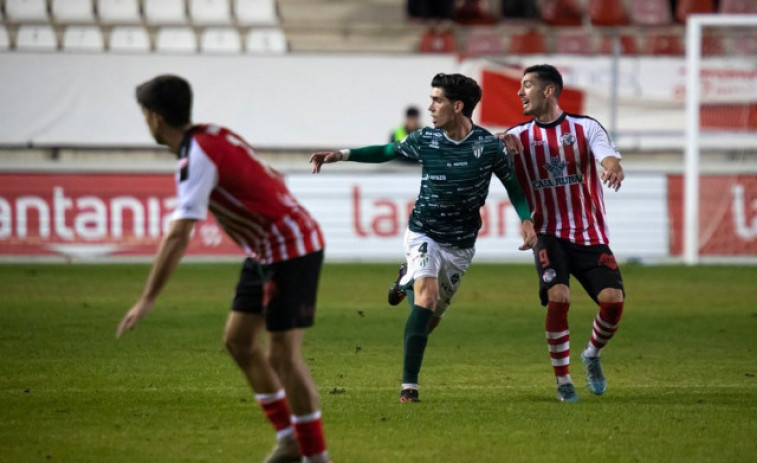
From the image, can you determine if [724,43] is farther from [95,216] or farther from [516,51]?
[95,216]

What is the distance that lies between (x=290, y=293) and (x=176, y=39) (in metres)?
20.0

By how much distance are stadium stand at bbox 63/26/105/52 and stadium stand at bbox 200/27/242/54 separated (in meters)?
1.96

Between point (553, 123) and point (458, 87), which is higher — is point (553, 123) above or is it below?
below

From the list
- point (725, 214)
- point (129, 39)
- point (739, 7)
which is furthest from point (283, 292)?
point (739, 7)

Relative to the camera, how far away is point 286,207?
623 cm

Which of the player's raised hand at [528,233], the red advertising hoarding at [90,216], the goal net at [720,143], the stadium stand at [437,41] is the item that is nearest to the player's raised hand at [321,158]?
the player's raised hand at [528,233]

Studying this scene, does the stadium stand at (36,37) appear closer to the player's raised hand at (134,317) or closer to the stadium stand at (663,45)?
the stadium stand at (663,45)

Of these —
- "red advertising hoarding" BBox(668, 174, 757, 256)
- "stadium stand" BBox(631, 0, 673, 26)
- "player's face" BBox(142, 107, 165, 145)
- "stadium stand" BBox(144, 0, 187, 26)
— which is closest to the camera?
"player's face" BBox(142, 107, 165, 145)

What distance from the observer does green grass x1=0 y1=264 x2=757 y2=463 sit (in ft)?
23.4

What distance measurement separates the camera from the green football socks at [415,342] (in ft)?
28.2

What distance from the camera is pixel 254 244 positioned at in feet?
20.6

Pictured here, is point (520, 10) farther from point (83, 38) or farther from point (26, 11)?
point (26, 11)

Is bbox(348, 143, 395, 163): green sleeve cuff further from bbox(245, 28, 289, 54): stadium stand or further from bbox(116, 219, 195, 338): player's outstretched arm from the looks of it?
bbox(245, 28, 289, 54): stadium stand

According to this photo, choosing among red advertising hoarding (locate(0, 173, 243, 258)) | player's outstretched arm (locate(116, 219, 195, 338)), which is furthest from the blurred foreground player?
red advertising hoarding (locate(0, 173, 243, 258))
